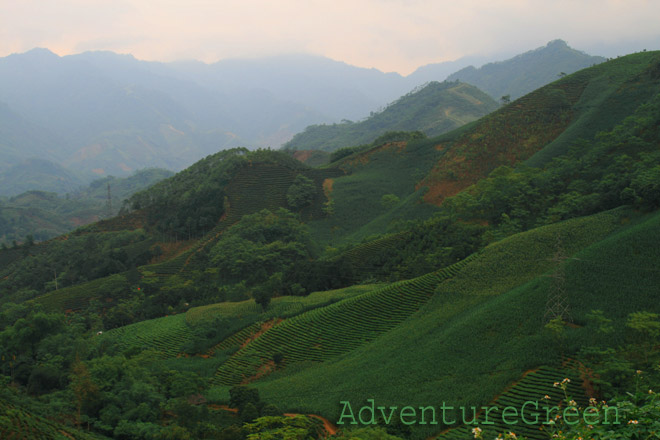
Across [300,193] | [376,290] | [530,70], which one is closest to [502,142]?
[300,193]

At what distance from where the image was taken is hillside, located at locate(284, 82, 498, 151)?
337 feet

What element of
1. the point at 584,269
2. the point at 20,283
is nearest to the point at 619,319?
the point at 584,269

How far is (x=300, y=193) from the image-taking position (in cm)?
4822

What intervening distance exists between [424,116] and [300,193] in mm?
68631

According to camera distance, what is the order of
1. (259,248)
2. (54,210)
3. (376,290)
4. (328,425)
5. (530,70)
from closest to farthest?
(328,425), (376,290), (259,248), (54,210), (530,70)

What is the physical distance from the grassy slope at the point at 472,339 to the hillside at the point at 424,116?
2942 inches

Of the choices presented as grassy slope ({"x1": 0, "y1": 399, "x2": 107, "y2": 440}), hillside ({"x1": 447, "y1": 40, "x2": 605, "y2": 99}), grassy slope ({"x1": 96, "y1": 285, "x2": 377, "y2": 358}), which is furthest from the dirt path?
hillside ({"x1": 447, "y1": 40, "x2": 605, "y2": 99})

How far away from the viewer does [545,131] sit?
144 feet

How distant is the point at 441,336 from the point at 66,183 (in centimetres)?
18668

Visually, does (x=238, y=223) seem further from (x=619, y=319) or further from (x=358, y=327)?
(x=619, y=319)

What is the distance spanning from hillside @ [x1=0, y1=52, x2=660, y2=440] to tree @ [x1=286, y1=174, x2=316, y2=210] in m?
0.27

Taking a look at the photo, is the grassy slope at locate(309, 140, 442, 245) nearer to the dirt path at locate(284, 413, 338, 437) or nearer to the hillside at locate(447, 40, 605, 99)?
the dirt path at locate(284, 413, 338, 437)

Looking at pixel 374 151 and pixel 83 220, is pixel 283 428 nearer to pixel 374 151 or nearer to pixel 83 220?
pixel 374 151

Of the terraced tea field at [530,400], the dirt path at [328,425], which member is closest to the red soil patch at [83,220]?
the dirt path at [328,425]
